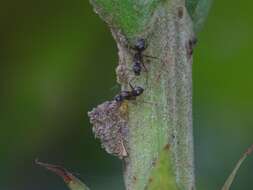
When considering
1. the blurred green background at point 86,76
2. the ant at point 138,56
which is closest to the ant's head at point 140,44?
the ant at point 138,56

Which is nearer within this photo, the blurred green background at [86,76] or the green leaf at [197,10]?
the green leaf at [197,10]

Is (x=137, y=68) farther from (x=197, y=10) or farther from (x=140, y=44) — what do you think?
(x=197, y=10)

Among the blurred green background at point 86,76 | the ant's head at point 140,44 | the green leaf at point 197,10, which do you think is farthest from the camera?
the blurred green background at point 86,76

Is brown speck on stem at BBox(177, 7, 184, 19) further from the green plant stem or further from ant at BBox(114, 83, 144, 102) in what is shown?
ant at BBox(114, 83, 144, 102)

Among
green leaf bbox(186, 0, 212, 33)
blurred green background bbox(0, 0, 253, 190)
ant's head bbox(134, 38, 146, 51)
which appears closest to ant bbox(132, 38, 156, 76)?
ant's head bbox(134, 38, 146, 51)

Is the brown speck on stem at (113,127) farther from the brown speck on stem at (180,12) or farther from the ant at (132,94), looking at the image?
the brown speck on stem at (180,12)

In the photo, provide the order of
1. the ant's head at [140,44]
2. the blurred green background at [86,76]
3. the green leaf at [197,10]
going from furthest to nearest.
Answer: the blurred green background at [86,76], the green leaf at [197,10], the ant's head at [140,44]
